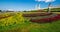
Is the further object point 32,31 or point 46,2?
point 46,2

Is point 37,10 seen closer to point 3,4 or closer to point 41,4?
point 41,4

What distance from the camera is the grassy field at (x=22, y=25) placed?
295 centimetres

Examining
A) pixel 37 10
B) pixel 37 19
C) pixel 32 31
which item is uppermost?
pixel 37 10

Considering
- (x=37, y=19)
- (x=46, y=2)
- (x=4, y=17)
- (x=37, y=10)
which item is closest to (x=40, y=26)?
(x=37, y=19)

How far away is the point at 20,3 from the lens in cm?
314

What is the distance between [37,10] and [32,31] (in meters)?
0.53

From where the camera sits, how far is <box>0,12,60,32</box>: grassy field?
2949 millimetres

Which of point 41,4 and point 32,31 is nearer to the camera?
point 32,31

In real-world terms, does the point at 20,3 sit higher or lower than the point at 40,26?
higher

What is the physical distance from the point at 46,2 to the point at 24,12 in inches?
22.3

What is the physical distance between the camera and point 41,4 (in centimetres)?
316

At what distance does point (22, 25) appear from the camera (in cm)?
299

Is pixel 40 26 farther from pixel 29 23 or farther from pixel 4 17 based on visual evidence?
pixel 4 17

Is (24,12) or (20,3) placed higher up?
(20,3)
